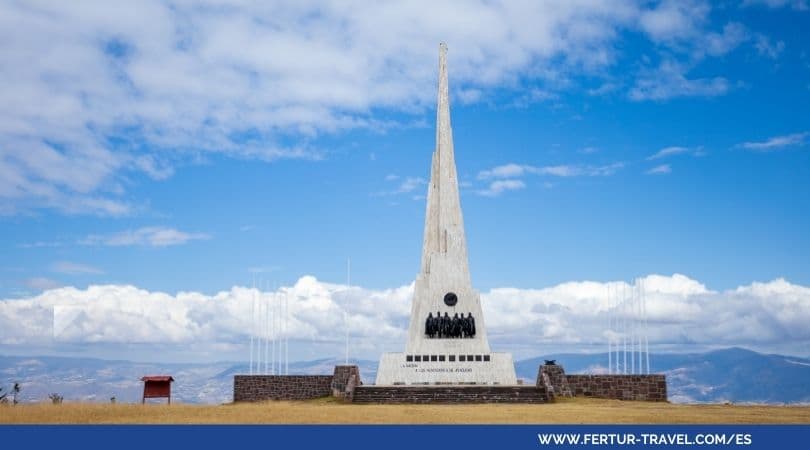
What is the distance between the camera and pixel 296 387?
38.4m

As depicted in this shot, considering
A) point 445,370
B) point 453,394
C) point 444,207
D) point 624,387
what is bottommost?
point 453,394

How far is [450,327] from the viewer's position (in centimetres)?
4197

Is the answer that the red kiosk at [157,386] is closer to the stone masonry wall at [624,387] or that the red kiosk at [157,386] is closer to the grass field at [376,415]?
the grass field at [376,415]

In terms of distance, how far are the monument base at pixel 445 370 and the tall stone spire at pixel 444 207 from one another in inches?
175

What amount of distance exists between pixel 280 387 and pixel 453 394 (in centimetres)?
849

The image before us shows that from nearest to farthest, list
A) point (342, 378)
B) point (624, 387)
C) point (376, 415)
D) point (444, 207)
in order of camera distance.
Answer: point (376, 415) < point (624, 387) < point (342, 378) < point (444, 207)

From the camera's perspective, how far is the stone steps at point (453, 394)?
3403cm

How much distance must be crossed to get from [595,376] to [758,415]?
41.0ft

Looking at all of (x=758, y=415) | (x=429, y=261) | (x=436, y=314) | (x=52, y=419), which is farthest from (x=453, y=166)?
(x=52, y=419)

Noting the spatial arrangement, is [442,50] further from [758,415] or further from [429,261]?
[758,415]

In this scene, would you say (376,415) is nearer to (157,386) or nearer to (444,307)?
(157,386)

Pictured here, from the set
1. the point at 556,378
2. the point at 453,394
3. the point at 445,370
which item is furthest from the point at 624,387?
the point at 445,370

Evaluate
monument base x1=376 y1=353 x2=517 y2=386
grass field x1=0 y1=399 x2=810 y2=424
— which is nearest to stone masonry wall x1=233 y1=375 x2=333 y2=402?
monument base x1=376 y1=353 x2=517 y2=386

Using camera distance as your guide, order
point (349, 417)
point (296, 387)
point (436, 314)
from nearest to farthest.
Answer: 1. point (349, 417)
2. point (296, 387)
3. point (436, 314)
